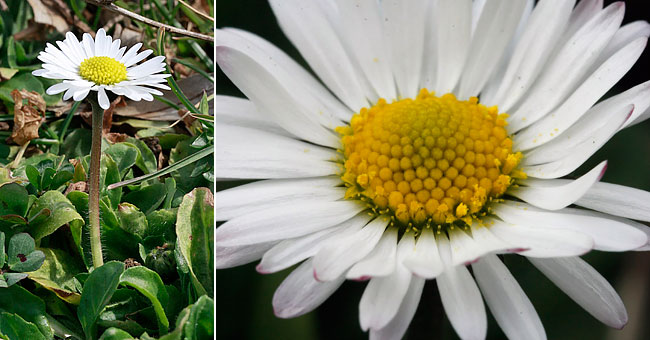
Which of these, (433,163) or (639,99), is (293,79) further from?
(639,99)

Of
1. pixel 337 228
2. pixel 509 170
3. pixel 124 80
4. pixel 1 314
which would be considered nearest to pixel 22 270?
pixel 1 314

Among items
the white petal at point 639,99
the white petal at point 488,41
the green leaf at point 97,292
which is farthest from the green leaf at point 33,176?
the white petal at point 639,99

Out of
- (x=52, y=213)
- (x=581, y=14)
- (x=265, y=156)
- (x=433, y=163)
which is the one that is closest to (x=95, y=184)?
(x=52, y=213)

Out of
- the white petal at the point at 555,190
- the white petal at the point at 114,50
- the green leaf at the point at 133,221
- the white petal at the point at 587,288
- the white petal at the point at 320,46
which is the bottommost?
the white petal at the point at 587,288

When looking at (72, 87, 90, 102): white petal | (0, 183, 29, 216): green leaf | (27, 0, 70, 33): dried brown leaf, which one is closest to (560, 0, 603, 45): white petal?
(72, 87, 90, 102): white petal

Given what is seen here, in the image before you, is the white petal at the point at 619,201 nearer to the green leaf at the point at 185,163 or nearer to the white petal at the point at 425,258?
the white petal at the point at 425,258

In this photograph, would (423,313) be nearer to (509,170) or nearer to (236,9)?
(509,170)

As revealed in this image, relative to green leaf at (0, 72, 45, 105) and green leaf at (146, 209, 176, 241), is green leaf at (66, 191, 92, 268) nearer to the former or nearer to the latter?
green leaf at (146, 209, 176, 241)
